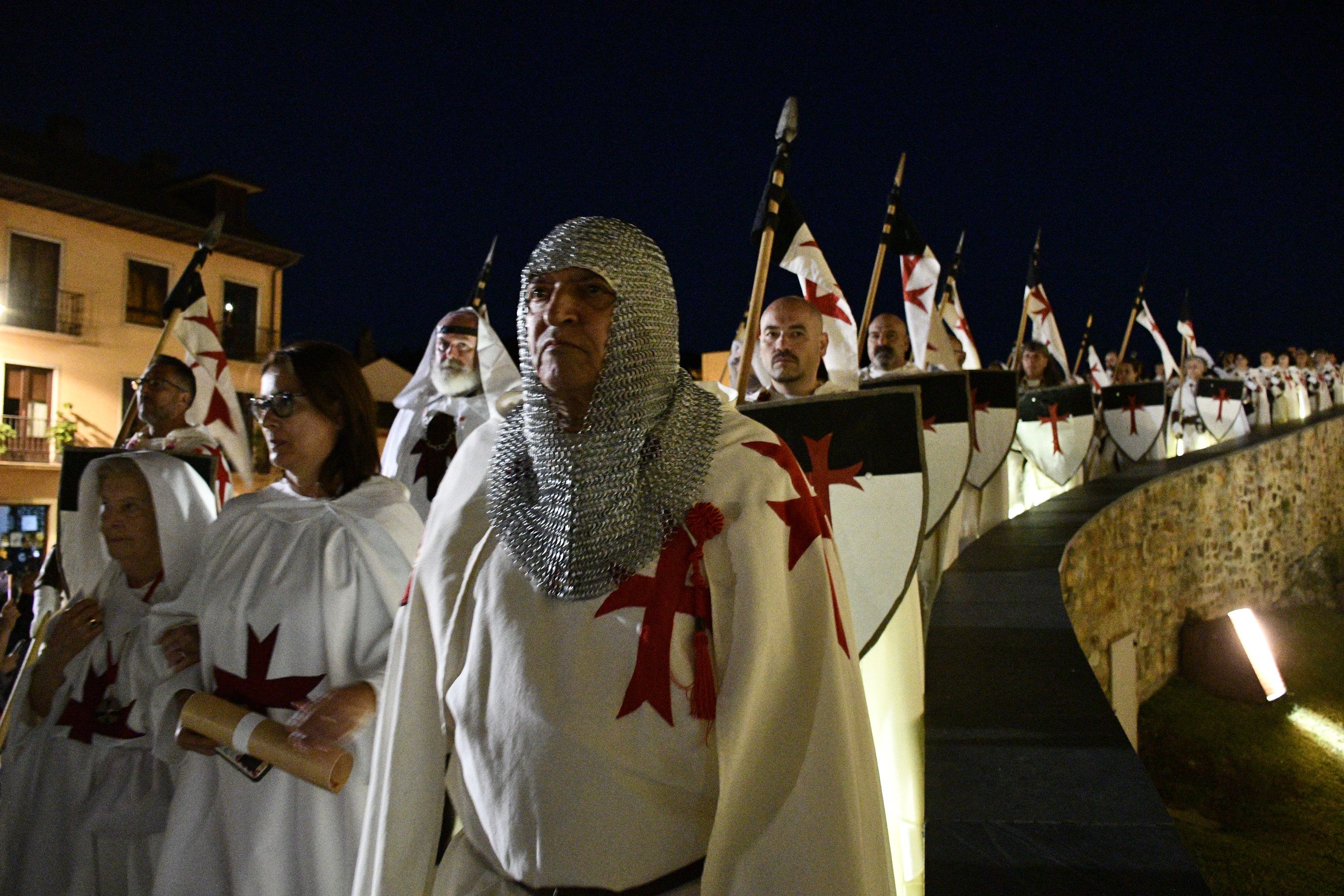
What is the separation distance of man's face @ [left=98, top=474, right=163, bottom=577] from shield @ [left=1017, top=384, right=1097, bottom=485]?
6755 mm

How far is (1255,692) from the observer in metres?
12.4

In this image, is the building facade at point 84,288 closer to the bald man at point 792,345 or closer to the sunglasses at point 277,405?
the sunglasses at point 277,405

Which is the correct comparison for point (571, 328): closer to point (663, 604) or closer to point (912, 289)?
point (663, 604)

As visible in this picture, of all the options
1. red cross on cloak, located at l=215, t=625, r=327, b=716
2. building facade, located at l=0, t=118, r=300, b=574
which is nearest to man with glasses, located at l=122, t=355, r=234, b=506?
red cross on cloak, located at l=215, t=625, r=327, b=716

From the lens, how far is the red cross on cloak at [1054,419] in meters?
8.01

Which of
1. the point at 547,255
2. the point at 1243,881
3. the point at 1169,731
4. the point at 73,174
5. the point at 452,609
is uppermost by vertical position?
the point at 73,174

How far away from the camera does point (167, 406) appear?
4.81 m

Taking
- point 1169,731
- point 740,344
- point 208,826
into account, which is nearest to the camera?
point 208,826

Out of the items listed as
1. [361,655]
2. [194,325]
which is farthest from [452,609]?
[194,325]

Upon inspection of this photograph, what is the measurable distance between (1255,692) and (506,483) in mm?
13707

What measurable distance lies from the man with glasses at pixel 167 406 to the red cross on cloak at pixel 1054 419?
20.7 feet

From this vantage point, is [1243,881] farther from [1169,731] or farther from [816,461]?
[816,461]

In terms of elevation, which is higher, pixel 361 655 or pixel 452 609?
pixel 452 609

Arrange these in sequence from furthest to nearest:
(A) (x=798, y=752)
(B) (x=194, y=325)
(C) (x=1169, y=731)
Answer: (C) (x=1169, y=731) → (B) (x=194, y=325) → (A) (x=798, y=752)
